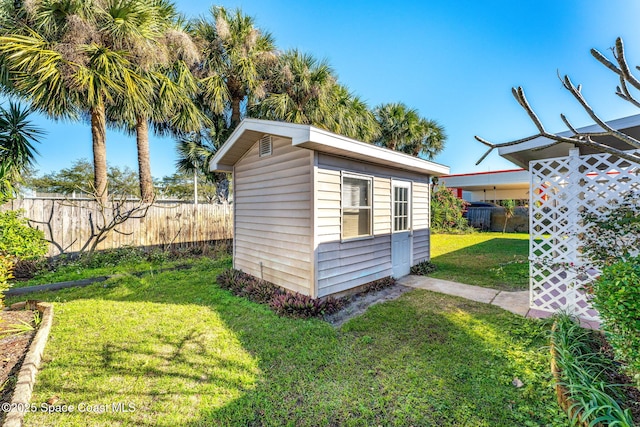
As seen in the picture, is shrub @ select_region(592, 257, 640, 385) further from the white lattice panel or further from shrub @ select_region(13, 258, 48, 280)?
shrub @ select_region(13, 258, 48, 280)

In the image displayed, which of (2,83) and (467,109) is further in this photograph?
(467,109)

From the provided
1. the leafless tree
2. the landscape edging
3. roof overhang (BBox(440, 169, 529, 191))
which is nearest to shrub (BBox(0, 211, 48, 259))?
the landscape edging

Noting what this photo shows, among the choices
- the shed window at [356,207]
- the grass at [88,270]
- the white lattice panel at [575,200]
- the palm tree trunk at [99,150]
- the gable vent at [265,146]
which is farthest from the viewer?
the palm tree trunk at [99,150]

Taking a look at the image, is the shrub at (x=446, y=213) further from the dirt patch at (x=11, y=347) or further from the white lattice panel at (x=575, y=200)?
the dirt patch at (x=11, y=347)

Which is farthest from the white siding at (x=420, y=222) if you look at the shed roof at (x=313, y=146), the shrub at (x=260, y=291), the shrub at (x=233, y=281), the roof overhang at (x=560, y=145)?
the shrub at (x=233, y=281)

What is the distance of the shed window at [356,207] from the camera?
4805 millimetres

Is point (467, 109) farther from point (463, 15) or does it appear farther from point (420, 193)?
point (420, 193)

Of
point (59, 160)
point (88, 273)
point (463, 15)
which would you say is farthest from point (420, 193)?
point (59, 160)

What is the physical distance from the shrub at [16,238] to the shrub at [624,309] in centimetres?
636

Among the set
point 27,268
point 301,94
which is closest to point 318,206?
point 27,268

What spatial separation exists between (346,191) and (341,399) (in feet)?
10.8

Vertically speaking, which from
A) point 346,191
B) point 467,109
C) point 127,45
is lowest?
point 346,191

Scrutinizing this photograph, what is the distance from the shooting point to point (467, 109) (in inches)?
378

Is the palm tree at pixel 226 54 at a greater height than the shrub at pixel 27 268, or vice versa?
the palm tree at pixel 226 54
